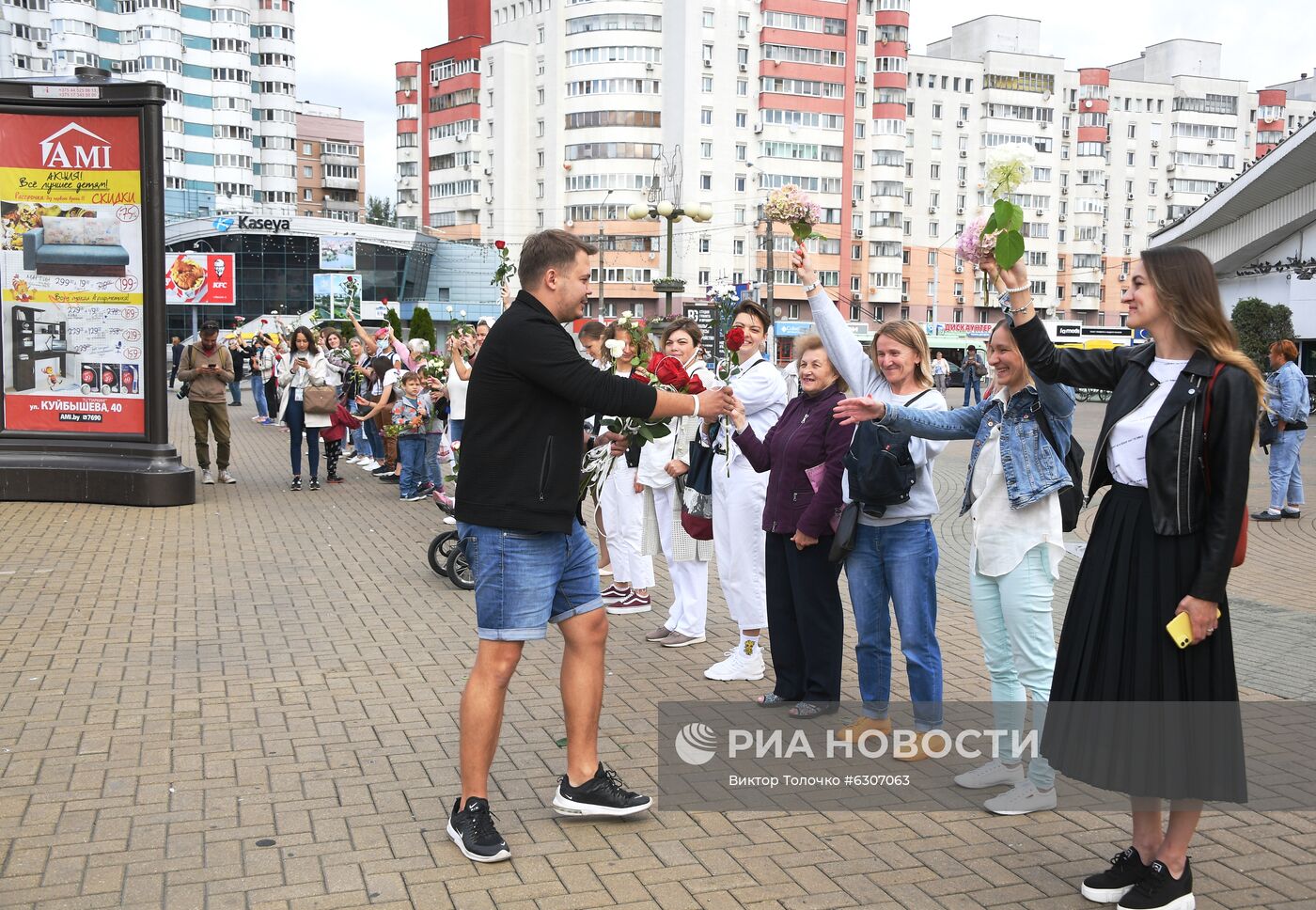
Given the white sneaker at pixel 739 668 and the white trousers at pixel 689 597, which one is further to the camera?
the white trousers at pixel 689 597

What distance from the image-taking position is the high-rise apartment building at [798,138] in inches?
3546

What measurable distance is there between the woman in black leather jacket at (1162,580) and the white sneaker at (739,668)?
2.87 metres

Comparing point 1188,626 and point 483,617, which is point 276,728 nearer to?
point 483,617

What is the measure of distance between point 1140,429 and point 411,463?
467 inches

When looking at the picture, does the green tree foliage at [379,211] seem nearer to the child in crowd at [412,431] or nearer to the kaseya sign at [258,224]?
the kaseya sign at [258,224]

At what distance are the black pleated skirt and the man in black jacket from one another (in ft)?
5.14

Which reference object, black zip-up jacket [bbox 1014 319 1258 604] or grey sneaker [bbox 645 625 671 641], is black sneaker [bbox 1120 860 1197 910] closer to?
black zip-up jacket [bbox 1014 319 1258 604]

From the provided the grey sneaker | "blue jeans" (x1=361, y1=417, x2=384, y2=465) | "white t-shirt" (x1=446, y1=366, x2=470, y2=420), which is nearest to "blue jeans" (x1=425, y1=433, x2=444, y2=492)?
"white t-shirt" (x1=446, y1=366, x2=470, y2=420)

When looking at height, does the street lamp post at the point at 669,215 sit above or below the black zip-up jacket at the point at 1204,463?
above

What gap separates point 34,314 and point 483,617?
11296mm

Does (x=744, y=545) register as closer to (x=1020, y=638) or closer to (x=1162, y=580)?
(x=1020, y=638)

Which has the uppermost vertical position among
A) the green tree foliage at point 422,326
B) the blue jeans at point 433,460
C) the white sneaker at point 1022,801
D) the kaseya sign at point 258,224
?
the kaseya sign at point 258,224

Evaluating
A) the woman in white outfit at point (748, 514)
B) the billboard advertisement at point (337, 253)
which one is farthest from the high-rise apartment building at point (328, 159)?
the woman in white outfit at point (748, 514)

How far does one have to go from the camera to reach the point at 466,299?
90.8m
